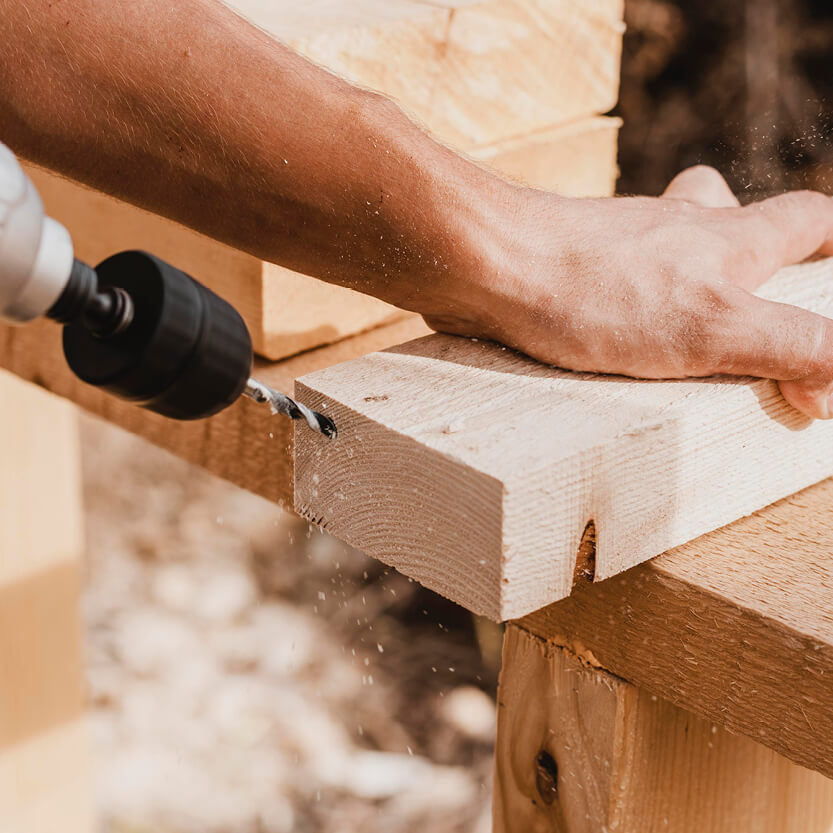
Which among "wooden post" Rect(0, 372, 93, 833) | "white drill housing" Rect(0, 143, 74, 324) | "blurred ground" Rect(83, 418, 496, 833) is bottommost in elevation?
"blurred ground" Rect(83, 418, 496, 833)

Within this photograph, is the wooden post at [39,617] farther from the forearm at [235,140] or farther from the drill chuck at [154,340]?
the drill chuck at [154,340]

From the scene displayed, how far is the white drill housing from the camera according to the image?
57 cm

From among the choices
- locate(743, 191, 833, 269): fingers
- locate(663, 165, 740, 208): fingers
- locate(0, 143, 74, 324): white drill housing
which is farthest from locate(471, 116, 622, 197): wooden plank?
locate(0, 143, 74, 324): white drill housing

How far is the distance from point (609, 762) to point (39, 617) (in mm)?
1148

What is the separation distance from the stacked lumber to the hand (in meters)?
0.26

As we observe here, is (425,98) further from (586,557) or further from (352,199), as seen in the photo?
(586,557)

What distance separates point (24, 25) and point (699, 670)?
704 millimetres

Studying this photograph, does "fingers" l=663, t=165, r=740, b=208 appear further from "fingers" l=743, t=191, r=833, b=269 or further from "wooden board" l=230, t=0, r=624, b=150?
"wooden board" l=230, t=0, r=624, b=150

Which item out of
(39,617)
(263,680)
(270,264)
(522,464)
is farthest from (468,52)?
(263,680)

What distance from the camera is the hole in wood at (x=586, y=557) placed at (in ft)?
2.56

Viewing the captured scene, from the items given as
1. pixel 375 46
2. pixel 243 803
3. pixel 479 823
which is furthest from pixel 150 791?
pixel 375 46

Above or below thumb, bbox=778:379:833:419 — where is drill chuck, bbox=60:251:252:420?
above

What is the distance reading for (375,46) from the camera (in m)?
1.12

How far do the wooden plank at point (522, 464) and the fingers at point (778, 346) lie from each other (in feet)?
0.05
